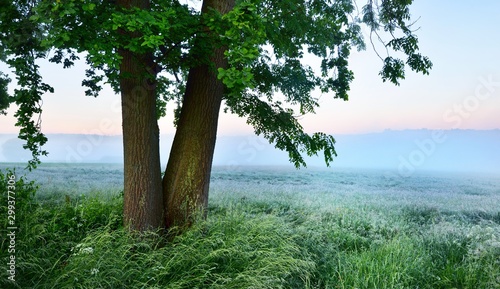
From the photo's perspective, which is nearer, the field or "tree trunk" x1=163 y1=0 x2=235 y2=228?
the field

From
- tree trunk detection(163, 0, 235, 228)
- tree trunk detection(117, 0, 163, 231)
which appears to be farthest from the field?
tree trunk detection(163, 0, 235, 228)

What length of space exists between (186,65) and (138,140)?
132cm

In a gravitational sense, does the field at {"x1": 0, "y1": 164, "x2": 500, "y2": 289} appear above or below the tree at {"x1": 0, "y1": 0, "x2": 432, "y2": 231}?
below

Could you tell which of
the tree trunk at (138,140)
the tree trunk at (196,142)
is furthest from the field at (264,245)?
the tree trunk at (196,142)

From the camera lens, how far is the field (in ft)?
15.1

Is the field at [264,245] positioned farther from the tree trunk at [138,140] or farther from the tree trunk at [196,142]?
the tree trunk at [196,142]

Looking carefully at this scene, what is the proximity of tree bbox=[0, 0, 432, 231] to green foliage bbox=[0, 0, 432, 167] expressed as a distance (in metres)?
0.02

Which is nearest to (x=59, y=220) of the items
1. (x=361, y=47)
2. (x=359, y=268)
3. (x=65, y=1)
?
(x=65, y=1)

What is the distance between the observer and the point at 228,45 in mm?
5418

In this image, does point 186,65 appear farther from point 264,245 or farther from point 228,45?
point 264,245

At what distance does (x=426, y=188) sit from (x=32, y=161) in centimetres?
1195

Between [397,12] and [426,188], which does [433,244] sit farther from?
[426,188]

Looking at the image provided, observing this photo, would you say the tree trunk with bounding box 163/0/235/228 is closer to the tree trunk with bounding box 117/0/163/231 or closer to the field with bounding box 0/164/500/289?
the tree trunk with bounding box 117/0/163/231

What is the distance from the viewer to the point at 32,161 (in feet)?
23.9
